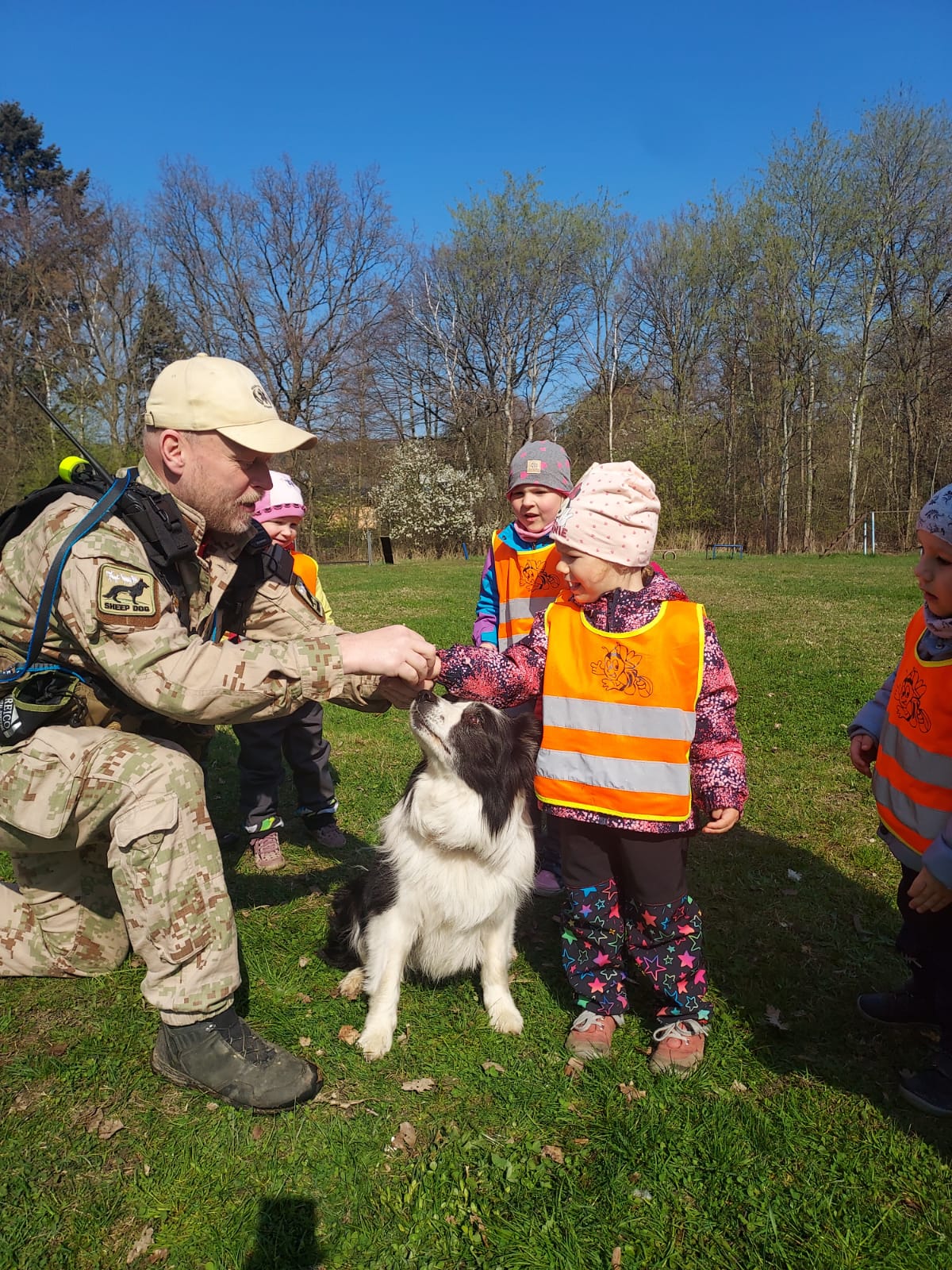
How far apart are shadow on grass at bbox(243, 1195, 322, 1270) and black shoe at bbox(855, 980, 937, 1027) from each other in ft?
7.74

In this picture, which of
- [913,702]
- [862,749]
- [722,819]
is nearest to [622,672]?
[722,819]

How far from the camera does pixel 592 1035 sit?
3.08 metres

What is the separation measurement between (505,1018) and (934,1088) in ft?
5.28

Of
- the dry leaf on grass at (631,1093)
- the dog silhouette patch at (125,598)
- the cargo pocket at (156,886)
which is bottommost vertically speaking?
the dry leaf on grass at (631,1093)

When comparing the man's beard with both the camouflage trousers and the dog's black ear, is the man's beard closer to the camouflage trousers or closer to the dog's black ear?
the camouflage trousers

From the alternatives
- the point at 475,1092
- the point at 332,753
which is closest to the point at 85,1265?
the point at 475,1092

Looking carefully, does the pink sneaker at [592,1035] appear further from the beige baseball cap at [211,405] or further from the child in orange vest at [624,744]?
the beige baseball cap at [211,405]

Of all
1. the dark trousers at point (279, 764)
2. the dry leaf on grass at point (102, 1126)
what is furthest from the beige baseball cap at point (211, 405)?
the dry leaf on grass at point (102, 1126)

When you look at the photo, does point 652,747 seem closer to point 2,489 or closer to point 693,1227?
point 693,1227

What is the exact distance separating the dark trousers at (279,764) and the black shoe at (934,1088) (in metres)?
3.27

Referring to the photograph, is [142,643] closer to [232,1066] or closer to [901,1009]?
[232,1066]

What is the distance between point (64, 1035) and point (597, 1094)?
2.14m

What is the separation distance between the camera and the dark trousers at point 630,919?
9.65 ft

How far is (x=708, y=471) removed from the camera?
34.7 meters
